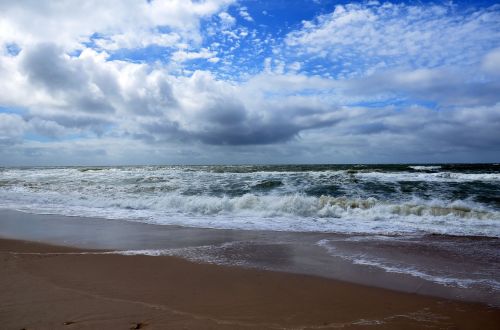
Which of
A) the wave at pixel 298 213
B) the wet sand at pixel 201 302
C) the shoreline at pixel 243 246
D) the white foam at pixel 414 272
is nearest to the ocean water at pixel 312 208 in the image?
the wave at pixel 298 213

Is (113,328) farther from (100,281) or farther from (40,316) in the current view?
(100,281)

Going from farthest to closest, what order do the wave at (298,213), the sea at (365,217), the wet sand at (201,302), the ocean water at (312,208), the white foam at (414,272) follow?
the ocean water at (312,208), the wave at (298,213), the sea at (365,217), the white foam at (414,272), the wet sand at (201,302)

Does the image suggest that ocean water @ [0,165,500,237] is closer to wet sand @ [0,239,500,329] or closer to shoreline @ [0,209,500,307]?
shoreline @ [0,209,500,307]

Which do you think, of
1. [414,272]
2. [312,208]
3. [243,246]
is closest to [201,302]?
[243,246]

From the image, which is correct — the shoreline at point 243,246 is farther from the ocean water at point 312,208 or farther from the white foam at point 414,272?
the ocean water at point 312,208

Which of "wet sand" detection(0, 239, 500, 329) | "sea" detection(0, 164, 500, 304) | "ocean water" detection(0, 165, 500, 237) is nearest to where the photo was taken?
"wet sand" detection(0, 239, 500, 329)

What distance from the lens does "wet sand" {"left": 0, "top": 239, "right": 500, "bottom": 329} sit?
372 centimetres

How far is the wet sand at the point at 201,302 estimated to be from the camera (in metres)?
3.72

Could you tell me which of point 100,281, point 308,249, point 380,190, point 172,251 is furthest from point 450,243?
point 380,190

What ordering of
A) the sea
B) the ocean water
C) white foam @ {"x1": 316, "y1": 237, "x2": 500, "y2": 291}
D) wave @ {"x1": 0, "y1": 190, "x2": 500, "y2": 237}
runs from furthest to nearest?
the ocean water
wave @ {"x1": 0, "y1": 190, "x2": 500, "y2": 237}
the sea
white foam @ {"x1": 316, "y1": 237, "x2": 500, "y2": 291}

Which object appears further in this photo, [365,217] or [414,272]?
[365,217]

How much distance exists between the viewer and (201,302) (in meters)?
4.33

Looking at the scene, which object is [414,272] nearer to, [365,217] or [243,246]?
[243,246]

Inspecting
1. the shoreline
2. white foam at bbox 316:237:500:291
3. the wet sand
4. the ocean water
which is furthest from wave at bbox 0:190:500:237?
the wet sand
